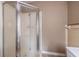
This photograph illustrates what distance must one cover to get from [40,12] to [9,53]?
448 mm

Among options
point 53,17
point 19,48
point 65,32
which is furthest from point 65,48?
point 19,48

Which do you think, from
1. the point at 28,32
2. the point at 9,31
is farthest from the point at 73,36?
the point at 9,31

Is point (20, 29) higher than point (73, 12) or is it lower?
lower

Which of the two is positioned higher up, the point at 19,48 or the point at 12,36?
the point at 12,36

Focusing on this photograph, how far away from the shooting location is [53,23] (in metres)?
1.37

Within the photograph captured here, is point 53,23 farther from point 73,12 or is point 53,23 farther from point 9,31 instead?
point 9,31

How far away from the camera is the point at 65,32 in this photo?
4.44ft

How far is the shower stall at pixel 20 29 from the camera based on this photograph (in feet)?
4.44

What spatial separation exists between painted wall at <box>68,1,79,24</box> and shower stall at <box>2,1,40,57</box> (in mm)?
277

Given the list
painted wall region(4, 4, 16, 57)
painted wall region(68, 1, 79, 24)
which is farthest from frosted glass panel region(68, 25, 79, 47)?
painted wall region(4, 4, 16, 57)

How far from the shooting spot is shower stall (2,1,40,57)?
1.35 m

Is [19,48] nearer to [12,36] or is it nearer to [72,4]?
[12,36]

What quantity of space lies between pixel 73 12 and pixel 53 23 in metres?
0.19

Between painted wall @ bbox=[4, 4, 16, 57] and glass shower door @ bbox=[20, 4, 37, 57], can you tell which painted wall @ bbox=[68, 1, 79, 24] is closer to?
glass shower door @ bbox=[20, 4, 37, 57]
